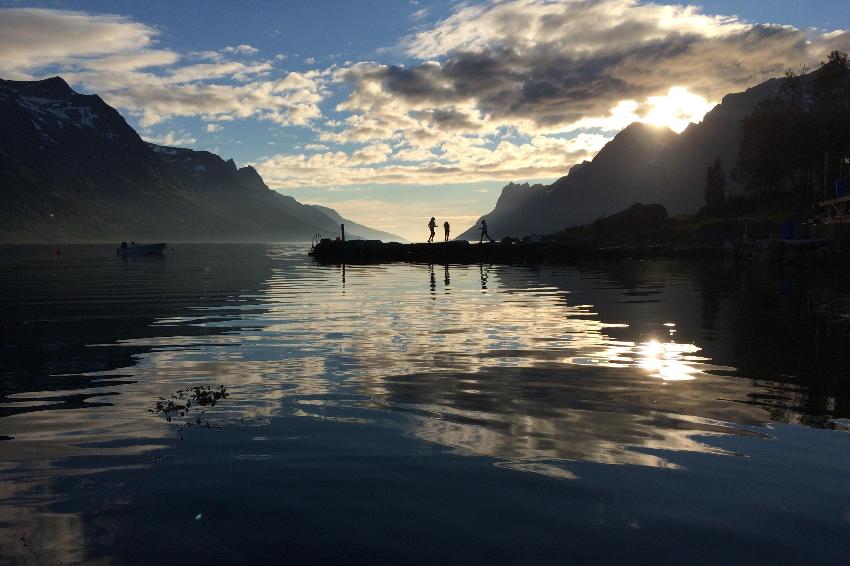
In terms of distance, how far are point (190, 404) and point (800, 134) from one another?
112 meters

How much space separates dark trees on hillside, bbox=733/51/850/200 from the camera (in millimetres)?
95938

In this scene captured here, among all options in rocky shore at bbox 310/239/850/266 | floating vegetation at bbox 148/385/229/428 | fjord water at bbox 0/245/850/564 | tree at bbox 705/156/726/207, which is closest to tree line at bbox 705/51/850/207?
tree at bbox 705/156/726/207

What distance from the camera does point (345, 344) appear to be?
1808 cm

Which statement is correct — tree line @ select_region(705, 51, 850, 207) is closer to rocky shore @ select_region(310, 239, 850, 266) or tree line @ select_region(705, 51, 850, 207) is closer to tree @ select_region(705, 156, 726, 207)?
tree @ select_region(705, 156, 726, 207)

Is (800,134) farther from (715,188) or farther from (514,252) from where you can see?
(514,252)

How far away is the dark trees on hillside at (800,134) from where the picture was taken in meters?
95.9

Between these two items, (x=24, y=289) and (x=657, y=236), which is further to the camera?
(x=657, y=236)

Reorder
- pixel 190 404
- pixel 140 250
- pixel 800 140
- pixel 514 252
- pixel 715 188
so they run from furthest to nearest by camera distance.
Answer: pixel 715 188 < pixel 140 250 < pixel 800 140 < pixel 514 252 < pixel 190 404

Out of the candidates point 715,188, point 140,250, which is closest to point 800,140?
point 715,188

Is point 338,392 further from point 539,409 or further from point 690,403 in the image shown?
point 690,403

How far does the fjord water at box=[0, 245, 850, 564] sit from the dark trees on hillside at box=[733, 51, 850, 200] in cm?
9289

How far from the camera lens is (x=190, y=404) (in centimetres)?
1127

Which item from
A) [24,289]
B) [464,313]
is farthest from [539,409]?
[24,289]

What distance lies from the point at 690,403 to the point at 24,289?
1747 inches
